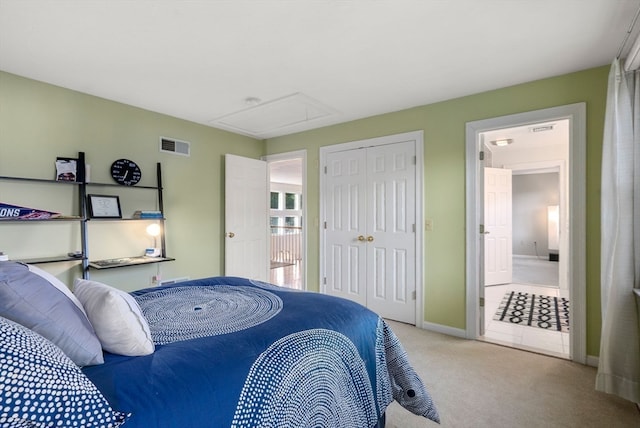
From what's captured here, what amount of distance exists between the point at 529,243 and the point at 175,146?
8.63 metres

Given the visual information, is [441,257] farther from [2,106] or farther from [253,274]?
[2,106]

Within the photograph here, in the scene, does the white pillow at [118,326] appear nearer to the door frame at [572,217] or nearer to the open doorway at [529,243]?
the door frame at [572,217]

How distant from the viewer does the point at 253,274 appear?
4.44 m

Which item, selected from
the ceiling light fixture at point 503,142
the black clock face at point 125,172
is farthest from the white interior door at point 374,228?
the ceiling light fixture at point 503,142

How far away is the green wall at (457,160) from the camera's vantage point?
2.53 m

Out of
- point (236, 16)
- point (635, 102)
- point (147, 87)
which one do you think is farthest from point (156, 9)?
point (635, 102)

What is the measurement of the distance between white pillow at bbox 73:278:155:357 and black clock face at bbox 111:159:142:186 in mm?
2536

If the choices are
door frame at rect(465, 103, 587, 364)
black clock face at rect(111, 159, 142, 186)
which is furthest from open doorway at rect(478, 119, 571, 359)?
black clock face at rect(111, 159, 142, 186)

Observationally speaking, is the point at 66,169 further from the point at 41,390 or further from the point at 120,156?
the point at 41,390

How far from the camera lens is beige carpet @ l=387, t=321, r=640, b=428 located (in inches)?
73.1

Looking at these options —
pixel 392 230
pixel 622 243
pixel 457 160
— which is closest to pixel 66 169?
pixel 392 230

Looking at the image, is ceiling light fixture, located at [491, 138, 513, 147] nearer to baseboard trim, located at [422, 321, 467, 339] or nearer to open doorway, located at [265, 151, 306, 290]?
open doorway, located at [265, 151, 306, 290]

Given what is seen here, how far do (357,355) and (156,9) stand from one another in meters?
2.26

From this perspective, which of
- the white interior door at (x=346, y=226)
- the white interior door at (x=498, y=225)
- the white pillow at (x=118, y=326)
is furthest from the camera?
the white interior door at (x=498, y=225)
